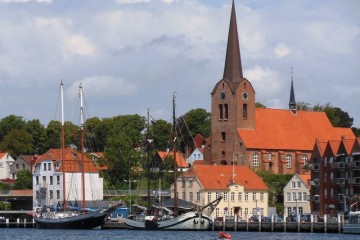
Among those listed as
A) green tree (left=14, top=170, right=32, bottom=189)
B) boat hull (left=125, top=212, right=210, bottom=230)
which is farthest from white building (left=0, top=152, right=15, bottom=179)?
boat hull (left=125, top=212, right=210, bottom=230)

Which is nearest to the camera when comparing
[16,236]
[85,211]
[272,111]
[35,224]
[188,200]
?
[16,236]

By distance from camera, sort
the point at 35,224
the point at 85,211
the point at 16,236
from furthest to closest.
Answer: the point at 35,224 → the point at 85,211 → the point at 16,236

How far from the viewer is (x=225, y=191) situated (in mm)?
142000

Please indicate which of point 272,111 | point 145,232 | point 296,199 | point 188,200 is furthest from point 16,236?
point 272,111

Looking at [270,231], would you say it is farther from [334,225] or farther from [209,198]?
[209,198]

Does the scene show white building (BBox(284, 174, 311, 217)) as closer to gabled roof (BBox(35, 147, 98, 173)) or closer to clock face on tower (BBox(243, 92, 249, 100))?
clock face on tower (BBox(243, 92, 249, 100))

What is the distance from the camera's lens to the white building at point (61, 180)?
477 ft

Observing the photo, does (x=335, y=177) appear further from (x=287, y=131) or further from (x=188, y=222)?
(x=287, y=131)

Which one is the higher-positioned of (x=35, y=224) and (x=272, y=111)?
(x=272, y=111)

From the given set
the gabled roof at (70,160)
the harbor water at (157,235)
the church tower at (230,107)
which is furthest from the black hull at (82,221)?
the church tower at (230,107)

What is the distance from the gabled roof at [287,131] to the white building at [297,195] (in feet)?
64.7

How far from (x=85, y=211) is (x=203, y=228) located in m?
14.5

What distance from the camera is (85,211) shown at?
4857 inches

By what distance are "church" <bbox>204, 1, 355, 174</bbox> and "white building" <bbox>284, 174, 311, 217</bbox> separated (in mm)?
15180
